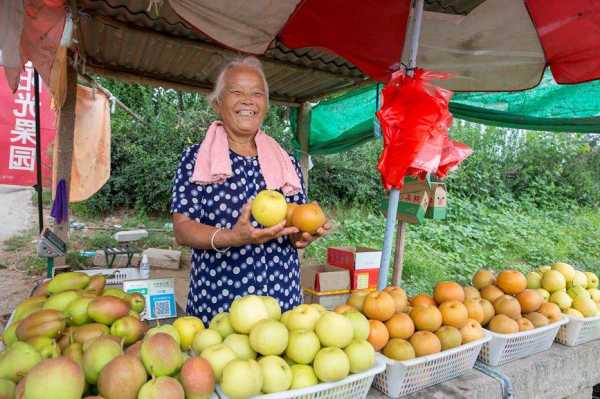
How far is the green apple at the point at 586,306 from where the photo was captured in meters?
2.13

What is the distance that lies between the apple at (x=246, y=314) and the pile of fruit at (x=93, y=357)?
0.19 meters

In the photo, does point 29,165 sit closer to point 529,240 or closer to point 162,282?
point 162,282

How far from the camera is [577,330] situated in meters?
2.02

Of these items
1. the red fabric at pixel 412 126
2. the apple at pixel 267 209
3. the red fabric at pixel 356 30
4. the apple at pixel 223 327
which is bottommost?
the apple at pixel 223 327

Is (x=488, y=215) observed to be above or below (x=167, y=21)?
below

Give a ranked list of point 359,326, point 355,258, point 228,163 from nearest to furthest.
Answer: point 359,326, point 228,163, point 355,258

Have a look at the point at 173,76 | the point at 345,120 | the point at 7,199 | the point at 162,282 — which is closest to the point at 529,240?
the point at 345,120

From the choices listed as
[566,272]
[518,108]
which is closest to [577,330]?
[566,272]

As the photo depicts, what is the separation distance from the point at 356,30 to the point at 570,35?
1527 millimetres

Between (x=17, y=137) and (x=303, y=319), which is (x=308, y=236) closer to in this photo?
(x=303, y=319)

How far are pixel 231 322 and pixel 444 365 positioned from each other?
861 millimetres

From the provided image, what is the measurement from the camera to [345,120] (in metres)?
5.70

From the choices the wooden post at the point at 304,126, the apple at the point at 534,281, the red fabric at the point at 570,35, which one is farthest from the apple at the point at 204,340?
the wooden post at the point at 304,126

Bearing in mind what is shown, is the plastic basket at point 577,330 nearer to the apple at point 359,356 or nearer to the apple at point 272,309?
the apple at point 359,356
